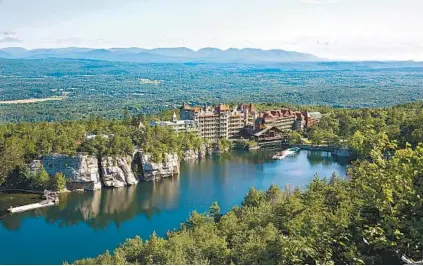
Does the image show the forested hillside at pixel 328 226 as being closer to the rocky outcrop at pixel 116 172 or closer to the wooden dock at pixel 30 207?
the wooden dock at pixel 30 207

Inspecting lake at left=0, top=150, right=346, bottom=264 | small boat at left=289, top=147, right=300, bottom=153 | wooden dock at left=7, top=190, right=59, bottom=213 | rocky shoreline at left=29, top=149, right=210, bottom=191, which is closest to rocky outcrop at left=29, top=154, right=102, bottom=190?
rocky shoreline at left=29, top=149, right=210, bottom=191

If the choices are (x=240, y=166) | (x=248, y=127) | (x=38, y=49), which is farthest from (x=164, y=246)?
(x=38, y=49)

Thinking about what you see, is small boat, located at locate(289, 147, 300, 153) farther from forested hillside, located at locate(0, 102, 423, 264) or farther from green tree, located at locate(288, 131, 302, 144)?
forested hillside, located at locate(0, 102, 423, 264)

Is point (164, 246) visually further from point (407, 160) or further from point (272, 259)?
point (407, 160)

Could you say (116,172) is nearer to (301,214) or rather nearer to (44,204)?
(44,204)

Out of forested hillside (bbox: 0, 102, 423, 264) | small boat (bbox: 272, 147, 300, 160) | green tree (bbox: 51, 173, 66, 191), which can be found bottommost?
small boat (bbox: 272, 147, 300, 160)

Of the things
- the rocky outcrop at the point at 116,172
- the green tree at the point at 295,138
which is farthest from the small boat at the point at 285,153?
the rocky outcrop at the point at 116,172
